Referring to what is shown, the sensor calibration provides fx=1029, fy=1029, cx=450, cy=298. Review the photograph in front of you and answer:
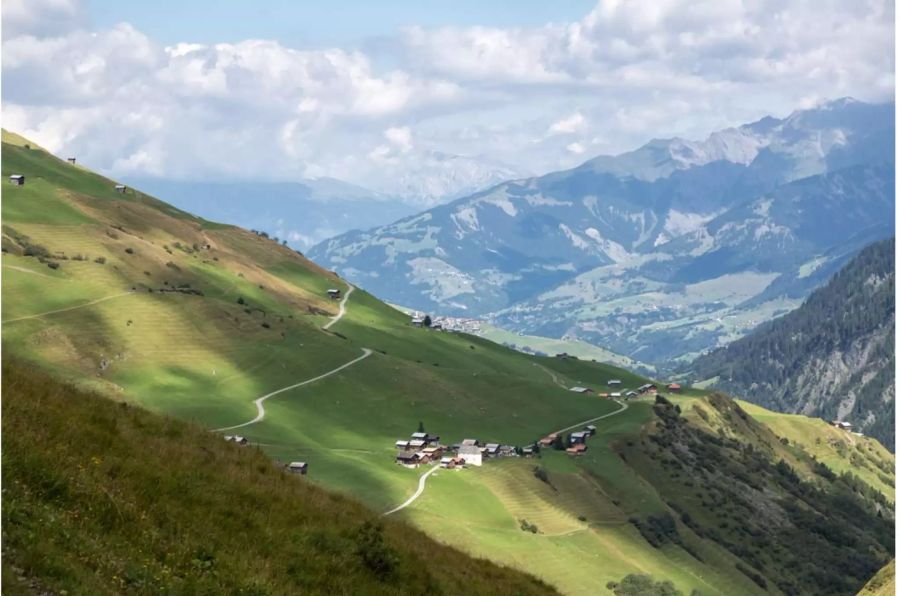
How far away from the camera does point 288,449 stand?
154m

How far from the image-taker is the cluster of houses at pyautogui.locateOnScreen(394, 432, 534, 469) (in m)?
162

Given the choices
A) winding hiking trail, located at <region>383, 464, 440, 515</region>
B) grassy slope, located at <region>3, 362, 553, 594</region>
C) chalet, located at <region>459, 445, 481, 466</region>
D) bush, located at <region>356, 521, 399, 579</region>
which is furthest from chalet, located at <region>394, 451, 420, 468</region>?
bush, located at <region>356, 521, 399, 579</region>

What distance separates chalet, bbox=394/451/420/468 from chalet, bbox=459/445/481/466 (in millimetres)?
9306

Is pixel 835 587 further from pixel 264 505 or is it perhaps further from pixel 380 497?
pixel 264 505

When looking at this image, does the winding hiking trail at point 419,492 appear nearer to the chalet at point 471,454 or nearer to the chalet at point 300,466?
the chalet at point 471,454

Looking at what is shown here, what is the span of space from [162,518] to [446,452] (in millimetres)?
146296

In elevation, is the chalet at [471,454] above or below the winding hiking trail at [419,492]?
above

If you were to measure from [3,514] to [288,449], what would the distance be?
133 meters

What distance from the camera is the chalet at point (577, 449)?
628ft

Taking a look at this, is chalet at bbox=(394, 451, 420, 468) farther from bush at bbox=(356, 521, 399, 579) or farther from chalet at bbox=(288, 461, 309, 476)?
bush at bbox=(356, 521, 399, 579)

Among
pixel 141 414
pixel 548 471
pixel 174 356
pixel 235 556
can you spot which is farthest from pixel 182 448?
pixel 174 356

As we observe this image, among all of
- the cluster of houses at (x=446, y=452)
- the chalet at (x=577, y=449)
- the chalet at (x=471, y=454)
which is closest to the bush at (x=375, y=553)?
the cluster of houses at (x=446, y=452)

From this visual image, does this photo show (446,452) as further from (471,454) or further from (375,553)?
(375,553)

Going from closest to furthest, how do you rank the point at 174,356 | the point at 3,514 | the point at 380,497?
the point at 3,514 < the point at 380,497 < the point at 174,356
